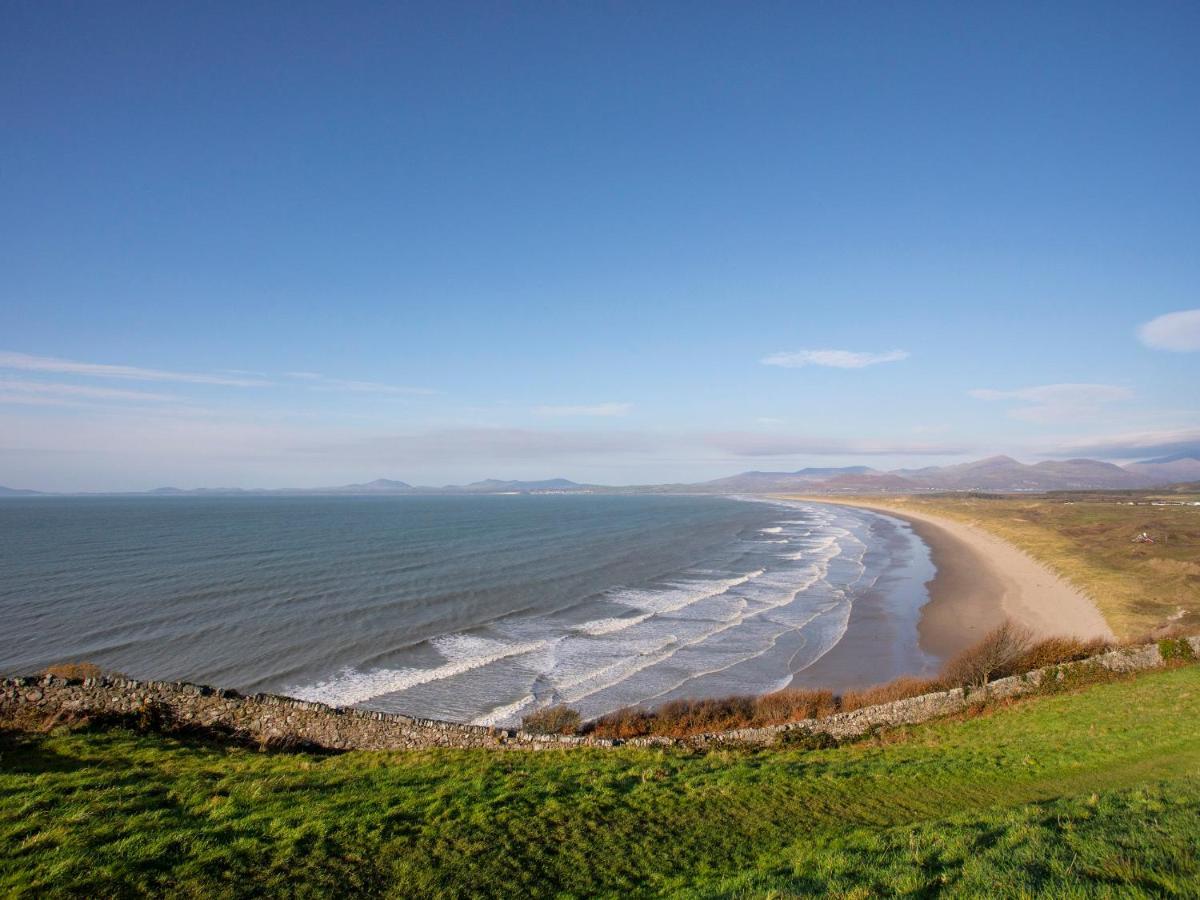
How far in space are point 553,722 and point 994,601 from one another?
1574 inches

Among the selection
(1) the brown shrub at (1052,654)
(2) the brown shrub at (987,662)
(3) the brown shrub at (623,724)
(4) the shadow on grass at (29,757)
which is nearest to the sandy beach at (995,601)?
(1) the brown shrub at (1052,654)

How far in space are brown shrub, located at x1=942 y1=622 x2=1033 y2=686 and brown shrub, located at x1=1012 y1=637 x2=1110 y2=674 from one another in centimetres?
23

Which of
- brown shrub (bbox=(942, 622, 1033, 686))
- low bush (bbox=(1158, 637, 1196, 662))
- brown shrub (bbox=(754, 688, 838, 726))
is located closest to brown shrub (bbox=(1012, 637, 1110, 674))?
brown shrub (bbox=(942, 622, 1033, 686))

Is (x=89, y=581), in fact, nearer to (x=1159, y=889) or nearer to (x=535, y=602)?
(x=535, y=602)

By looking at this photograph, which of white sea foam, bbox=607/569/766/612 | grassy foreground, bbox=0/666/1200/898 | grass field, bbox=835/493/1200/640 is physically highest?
grassy foreground, bbox=0/666/1200/898

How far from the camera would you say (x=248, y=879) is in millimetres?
8047

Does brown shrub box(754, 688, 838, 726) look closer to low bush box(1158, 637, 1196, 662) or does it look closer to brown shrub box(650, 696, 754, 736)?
brown shrub box(650, 696, 754, 736)

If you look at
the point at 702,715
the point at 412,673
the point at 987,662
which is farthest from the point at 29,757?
the point at 987,662

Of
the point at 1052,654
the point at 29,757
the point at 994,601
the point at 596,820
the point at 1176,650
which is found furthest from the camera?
the point at 994,601

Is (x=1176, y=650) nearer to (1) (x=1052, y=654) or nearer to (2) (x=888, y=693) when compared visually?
(1) (x=1052, y=654)

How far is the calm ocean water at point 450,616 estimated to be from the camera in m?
26.5

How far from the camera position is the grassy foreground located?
7.73m

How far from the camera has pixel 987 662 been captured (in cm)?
2311

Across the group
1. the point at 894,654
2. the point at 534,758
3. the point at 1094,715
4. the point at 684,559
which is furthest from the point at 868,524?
the point at 534,758
